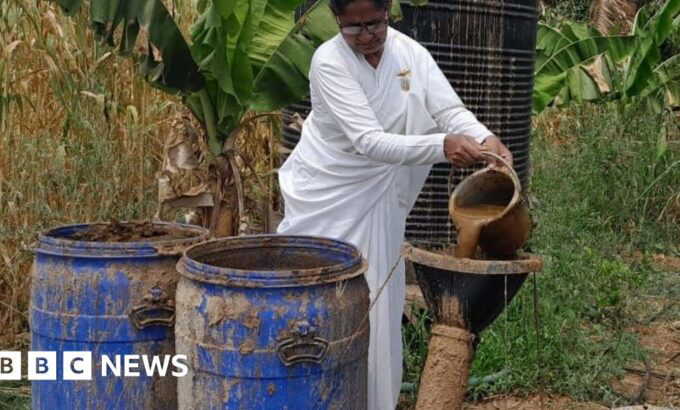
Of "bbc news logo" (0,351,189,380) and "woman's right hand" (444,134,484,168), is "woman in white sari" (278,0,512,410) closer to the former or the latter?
"woman's right hand" (444,134,484,168)

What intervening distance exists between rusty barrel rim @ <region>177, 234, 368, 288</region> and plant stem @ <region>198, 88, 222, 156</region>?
1.29 meters

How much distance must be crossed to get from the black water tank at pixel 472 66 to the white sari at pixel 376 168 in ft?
5.14

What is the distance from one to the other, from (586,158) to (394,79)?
4.46m

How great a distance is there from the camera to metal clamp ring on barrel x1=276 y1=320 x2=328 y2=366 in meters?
2.88

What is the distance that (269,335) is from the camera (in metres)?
2.88

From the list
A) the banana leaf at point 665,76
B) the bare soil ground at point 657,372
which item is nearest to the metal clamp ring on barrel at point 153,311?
the bare soil ground at point 657,372

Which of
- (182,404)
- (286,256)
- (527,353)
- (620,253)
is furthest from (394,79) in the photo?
(620,253)

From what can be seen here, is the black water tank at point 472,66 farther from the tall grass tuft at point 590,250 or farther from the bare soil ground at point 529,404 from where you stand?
the bare soil ground at point 529,404

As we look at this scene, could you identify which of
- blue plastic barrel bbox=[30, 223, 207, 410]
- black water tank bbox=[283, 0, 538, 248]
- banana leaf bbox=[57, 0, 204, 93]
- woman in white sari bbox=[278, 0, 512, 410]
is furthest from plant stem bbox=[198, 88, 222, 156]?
blue plastic barrel bbox=[30, 223, 207, 410]

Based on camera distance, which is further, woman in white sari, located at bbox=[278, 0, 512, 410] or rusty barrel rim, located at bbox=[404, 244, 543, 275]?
woman in white sari, located at bbox=[278, 0, 512, 410]

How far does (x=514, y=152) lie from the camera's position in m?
5.66

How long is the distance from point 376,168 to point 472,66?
6.84 ft

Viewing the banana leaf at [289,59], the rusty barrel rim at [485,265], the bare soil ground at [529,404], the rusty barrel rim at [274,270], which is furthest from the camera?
the banana leaf at [289,59]

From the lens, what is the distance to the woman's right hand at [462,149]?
3.07 metres
